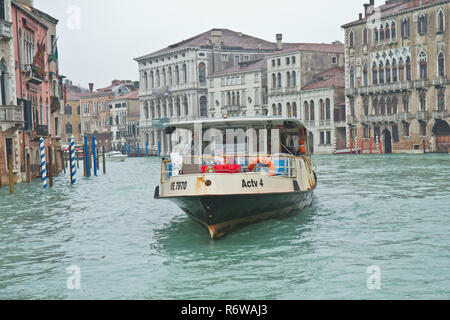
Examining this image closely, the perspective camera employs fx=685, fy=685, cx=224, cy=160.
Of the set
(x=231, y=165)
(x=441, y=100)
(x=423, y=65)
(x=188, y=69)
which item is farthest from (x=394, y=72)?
(x=231, y=165)

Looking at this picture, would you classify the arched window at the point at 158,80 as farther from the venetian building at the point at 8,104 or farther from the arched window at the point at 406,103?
the venetian building at the point at 8,104

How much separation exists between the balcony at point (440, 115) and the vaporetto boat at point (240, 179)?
3458 cm

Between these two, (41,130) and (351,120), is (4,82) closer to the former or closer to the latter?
(41,130)

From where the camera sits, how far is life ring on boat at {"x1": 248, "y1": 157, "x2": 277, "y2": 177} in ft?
41.5

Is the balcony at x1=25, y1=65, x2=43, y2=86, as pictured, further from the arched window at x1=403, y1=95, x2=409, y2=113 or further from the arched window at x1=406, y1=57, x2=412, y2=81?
the arched window at x1=403, y1=95, x2=409, y2=113

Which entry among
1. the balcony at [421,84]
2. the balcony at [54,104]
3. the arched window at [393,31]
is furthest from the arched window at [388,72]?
the balcony at [54,104]

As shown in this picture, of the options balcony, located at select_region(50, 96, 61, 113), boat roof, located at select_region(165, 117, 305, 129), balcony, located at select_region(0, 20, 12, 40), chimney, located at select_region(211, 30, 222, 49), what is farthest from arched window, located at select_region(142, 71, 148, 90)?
boat roof, located at select_region(165, 117, 305, 129)

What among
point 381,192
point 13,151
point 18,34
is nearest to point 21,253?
point 381,192

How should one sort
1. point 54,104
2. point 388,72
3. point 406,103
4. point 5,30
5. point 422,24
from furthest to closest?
point 388,72
point 406,103
point 422,24
point 54,104
point 5,30

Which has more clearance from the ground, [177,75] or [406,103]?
[177,75]

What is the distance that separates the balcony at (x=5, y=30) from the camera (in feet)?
78.7

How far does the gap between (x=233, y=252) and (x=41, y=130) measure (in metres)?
20.9

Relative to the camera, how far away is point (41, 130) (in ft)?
98.1
